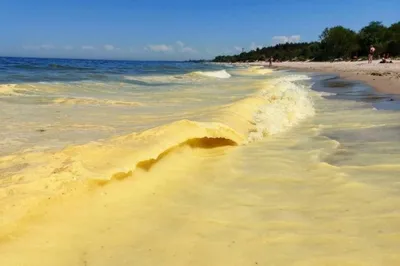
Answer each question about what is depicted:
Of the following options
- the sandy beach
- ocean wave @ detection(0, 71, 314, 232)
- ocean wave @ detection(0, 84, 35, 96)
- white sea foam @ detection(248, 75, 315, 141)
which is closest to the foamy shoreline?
the sandy beach

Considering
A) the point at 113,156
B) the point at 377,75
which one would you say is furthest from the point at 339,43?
the point at 113,156

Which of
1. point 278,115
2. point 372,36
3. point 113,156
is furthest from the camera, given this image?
point 372,36

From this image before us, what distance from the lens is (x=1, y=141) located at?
411 cm

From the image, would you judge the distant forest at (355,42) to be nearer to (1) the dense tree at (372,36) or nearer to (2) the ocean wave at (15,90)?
(1) the dense tree at (372,36)

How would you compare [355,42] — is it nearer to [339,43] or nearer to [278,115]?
[339,43]

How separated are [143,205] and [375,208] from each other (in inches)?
56.1

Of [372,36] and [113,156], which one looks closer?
[113,156]

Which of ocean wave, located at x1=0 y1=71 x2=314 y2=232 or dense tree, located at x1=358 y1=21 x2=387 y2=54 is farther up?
dense tree, located at x1=358 y1=21 x2=387 y2=54

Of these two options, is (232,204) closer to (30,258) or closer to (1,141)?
(30,258)

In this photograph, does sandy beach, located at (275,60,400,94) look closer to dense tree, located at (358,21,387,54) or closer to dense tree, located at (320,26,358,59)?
dense tree, located at (358,21,387,54)

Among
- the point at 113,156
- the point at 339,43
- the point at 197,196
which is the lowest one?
the point at 197,196

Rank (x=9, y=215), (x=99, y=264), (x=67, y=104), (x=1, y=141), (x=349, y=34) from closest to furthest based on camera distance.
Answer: (x=99, y=264)
(x=9, y=215)
(x=1, y=141)
(x=67, y=104)
(x=349, y=34)

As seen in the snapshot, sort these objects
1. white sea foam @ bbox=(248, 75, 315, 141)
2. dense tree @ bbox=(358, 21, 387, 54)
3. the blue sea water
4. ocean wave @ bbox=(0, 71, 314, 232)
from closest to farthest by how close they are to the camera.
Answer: ocean wave @ bbox=(0, 71, 314, 232)
white sea foam @ bbox=(248, 75, 315, 141)
the blue sea water
dense tree @ bbox=(358, 21, 387, 54)

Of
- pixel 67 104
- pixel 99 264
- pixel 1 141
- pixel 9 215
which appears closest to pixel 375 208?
pixel 99 264
